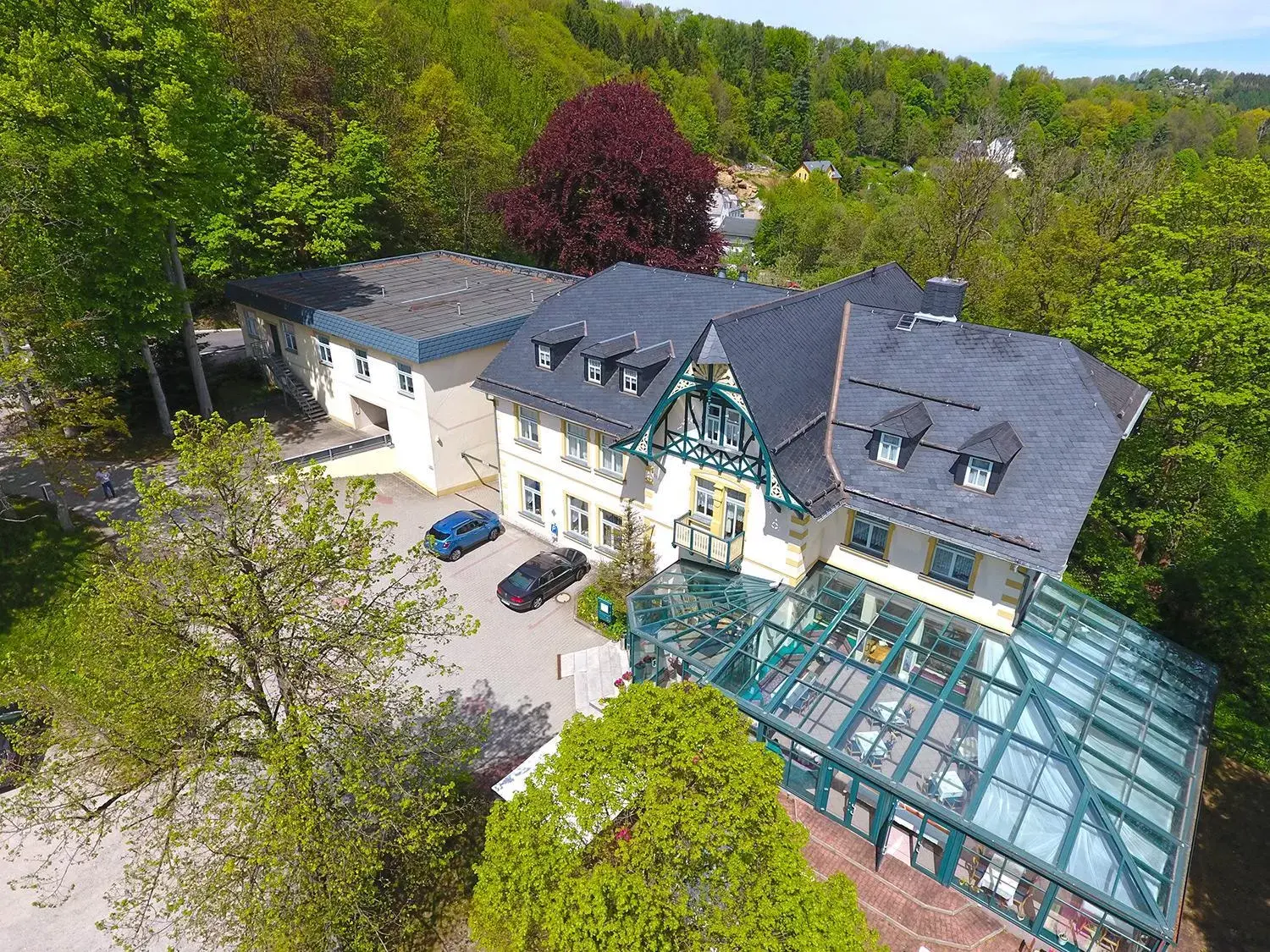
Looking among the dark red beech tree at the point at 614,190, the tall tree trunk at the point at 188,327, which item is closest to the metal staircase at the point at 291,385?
the tall tree trunk at the point at 188,327

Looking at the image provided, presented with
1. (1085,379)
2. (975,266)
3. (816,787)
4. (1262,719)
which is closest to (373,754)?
(816,787)

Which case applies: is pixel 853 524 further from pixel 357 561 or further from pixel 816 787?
pixel 357 561

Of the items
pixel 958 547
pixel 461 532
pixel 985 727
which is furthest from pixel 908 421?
pixel 461 532

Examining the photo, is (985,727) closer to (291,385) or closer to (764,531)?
(764,531)

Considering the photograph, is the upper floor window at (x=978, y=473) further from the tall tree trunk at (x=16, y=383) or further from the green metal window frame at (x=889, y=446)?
the tall tree trunk at (x=16, y=383)

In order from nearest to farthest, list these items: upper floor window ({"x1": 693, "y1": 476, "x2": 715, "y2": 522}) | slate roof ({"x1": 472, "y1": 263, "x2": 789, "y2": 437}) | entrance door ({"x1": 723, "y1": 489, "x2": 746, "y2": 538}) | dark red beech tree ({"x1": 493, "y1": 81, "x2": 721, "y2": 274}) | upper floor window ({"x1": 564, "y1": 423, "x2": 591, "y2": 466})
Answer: entrance door ({"x1": 723, "y1": 489, "x2": 746, "y2": 538}) < upper floor window ({"x1": 693, "y1": 476, "x2": 715, "y2": 522}) < slate roof ({"x1": 472, "y1": 263, "x2": 789, "y2": 437}) < upper floor window ({"x1": 564, "y1": 423, "x2": 591, "y2": 466}) < dark red beech tree ({"x1": 493, "y1": 81, "x2": 721, "y2": 274})

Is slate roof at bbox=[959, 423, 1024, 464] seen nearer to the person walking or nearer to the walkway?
the walkway

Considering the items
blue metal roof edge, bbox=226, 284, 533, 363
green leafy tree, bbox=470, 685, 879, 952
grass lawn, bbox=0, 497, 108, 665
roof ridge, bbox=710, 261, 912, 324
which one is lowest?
grass lawn, bbox=0, 497, 108, 665

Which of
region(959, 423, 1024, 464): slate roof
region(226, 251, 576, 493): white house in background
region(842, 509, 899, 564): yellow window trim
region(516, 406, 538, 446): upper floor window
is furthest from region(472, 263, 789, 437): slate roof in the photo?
region(959, 423, 1024, 464): slate roof
